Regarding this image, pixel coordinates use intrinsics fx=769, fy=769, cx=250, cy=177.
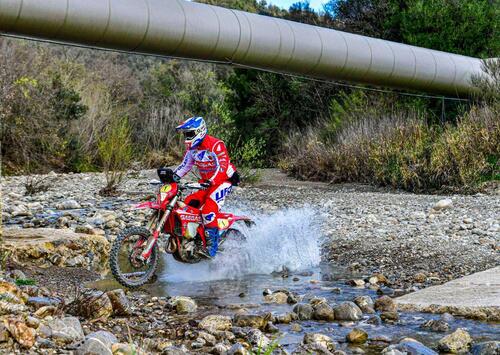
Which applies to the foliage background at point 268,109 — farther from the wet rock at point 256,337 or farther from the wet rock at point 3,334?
the wet rock at point 3,334

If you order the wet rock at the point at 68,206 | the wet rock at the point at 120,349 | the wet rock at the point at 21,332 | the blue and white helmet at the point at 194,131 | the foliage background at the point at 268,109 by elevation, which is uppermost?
the foliage background at the point at 268,109

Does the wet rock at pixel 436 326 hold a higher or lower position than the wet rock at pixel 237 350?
lower

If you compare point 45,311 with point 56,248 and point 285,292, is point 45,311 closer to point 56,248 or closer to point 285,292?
point 285,292

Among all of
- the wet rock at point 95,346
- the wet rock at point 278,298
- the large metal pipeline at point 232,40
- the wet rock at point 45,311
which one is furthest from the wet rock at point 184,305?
the large metal pipeline at point 232,40

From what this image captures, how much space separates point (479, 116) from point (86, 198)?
8.67 m

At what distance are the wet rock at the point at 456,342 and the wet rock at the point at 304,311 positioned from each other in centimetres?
121

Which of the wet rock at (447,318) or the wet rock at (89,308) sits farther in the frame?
the wet rock at (447,318)

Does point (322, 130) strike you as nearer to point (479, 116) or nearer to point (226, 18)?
point (479, 116)

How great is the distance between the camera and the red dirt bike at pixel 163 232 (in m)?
7.22

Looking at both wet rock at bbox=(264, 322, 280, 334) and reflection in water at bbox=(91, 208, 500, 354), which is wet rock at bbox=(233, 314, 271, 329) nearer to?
wet rock at bbox=(264, 322, 280, 334)

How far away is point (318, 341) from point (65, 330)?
5.26ft

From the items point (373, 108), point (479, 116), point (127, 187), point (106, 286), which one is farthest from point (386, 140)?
point (106, 286)

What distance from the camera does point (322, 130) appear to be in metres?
21.9

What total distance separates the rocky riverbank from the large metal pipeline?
2.80m
